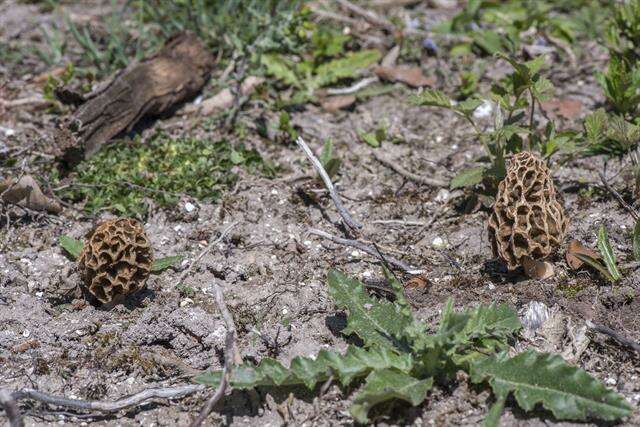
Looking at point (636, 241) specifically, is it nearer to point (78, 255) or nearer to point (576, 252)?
point (576, 252)

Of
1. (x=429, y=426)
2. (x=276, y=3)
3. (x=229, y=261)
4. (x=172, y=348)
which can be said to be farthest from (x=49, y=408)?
(x=276, y=3)

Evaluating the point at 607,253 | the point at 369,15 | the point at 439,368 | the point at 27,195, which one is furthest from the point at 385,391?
the point at 369,15

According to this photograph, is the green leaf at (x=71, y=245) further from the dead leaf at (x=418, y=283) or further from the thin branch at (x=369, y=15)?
the thin branch at (x=369, y=15)

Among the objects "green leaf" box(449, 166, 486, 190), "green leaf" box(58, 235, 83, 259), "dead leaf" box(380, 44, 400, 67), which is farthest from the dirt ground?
"dead leaf" box(380, 44, 400, 67)

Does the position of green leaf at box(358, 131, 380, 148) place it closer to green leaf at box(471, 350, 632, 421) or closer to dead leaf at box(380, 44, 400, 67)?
dead leaf at box(380, 44, 400, 67)

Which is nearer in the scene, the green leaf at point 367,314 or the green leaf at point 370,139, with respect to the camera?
the green leaf at point 367,314

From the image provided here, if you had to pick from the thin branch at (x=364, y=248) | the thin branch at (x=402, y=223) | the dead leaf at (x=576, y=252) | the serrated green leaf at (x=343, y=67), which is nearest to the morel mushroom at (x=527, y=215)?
the dead leaf at (x=576, y=252)
